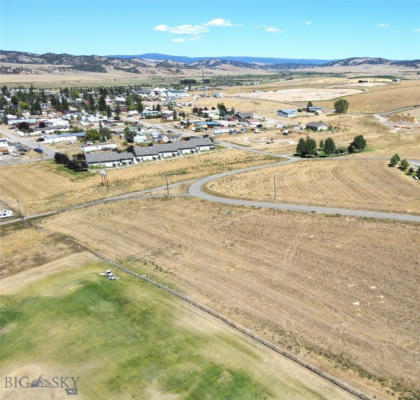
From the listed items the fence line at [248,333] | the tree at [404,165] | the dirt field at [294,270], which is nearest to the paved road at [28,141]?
the dirt field at [294,270]

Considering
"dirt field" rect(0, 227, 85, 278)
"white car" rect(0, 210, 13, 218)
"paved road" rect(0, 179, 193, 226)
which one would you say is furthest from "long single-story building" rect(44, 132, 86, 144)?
"dirt field" rect(0, 227, 85, 278)

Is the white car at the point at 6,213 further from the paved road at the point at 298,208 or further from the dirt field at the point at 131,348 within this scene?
the paved road at the point at 298,208

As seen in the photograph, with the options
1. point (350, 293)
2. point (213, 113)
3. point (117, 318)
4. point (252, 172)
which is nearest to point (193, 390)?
point (117, 318)

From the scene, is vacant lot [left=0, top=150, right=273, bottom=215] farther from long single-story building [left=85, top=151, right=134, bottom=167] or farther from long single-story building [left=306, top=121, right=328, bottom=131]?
long single-story building [left=306, top=121, right=328, bottom=131]

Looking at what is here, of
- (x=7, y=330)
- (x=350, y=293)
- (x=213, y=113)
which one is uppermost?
(x=213, y=113)

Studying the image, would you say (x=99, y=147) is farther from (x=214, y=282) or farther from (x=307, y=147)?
(x=214, y=282)

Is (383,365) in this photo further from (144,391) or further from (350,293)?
(144,391)
